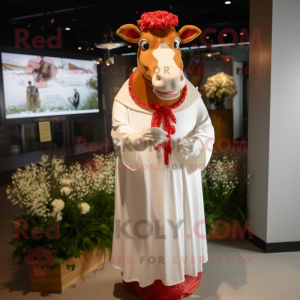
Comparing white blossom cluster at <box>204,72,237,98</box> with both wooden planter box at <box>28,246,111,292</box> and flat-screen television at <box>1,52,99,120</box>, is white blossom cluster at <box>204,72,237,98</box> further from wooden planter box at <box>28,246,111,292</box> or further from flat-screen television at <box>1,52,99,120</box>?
flat-screen television at <box>1,52,99,120</box>

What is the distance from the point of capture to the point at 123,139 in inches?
74.8

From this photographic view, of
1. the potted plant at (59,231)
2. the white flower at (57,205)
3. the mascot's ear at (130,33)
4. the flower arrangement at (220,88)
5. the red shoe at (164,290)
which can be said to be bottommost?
the red shoe at (164,290)

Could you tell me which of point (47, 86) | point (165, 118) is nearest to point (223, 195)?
point (165, 118)

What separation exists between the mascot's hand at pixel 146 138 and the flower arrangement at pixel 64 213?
963 millimetres

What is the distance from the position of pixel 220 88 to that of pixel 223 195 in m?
1.47

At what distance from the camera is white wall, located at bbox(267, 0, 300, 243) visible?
270 centimetres

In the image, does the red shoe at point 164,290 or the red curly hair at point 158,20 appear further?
the red shoe at point 164,290

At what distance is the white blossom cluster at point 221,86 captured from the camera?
4012 mm

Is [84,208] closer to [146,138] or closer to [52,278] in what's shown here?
[52,278]

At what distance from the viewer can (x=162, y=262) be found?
2.06 metres

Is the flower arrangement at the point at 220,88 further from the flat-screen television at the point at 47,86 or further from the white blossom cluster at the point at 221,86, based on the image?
the flat-screen television at the point at 47,86

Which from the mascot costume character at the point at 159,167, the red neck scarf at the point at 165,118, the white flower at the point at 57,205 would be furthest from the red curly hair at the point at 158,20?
the white flower at the point at 57,205

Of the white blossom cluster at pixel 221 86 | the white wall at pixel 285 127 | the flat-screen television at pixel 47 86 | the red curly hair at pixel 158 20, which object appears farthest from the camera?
the flat-screen television at pixel 47 86

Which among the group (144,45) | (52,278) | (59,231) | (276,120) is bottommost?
(52,278)
